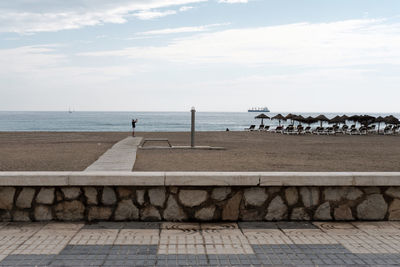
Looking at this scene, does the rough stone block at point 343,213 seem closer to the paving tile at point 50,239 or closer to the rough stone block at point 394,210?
the rough stone block at point 394,210

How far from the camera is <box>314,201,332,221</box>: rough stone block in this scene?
5.11 metres

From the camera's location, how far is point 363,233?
4.66m

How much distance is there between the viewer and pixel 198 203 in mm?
5020

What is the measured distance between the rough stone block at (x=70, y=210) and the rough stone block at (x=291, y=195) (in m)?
2.60

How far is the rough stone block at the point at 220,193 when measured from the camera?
5.02 m

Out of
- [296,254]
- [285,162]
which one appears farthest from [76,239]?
[285,162]

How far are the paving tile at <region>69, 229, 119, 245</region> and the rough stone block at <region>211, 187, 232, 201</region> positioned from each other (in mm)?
1276

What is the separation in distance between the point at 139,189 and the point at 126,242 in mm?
873

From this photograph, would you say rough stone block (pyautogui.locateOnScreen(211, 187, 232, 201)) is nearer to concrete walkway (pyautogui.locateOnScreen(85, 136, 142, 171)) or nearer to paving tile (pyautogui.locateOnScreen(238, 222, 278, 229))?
paving tile (pyautogui.locateOnScreen(238, 222, 278, 229))

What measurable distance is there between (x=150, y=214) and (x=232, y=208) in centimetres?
105

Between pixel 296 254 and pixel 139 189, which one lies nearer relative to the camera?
pixel 296 254

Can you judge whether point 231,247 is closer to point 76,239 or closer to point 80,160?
point 76,239

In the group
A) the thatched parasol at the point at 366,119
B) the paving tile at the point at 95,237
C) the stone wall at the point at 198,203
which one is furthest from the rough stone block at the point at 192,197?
the thatched parasol at the point at 366,119

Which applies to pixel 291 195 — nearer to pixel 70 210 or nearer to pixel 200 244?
pixel 200 244
